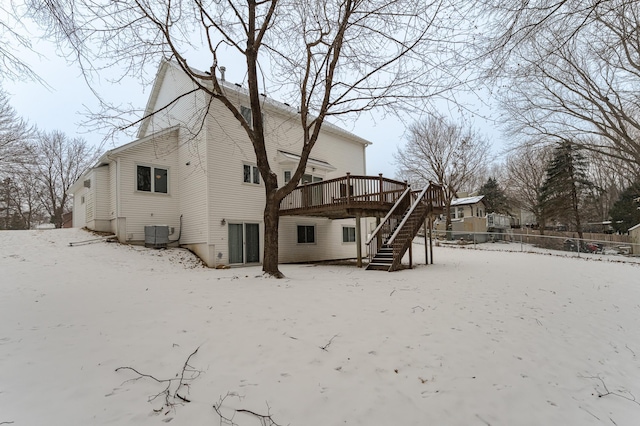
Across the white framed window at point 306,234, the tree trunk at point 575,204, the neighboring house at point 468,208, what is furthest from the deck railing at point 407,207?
the neighboring house at point 468,208

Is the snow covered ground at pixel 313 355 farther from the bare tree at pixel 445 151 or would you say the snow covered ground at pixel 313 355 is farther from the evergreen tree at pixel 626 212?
the evergreen tree at pixel 626 212

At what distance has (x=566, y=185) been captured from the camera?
85.2 feet

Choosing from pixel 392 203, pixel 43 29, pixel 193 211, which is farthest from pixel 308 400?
pixel 193 211

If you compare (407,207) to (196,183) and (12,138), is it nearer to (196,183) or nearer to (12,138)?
(196,183)

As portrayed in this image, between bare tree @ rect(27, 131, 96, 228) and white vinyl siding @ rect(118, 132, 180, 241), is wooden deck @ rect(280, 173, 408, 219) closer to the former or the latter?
white vinyl siding @ rect(118, 132, 180, 241)

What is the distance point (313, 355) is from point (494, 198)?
1617 inches

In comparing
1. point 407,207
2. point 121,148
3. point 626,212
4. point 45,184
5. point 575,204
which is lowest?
point 626,212

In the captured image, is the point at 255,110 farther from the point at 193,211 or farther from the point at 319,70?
the point at 193,211

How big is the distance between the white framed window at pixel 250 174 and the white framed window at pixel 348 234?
6.28 meters

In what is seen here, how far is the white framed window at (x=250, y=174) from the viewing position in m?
13.2

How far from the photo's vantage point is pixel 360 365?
10.6ft

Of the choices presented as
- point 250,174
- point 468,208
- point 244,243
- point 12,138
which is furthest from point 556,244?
point 12,138

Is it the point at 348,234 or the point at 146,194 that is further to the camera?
the point at 348,234

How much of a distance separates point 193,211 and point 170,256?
2051 mm
